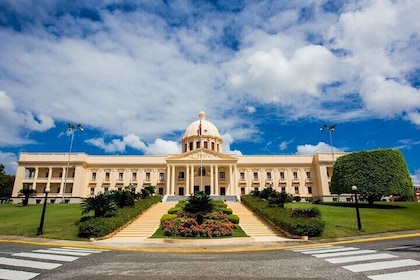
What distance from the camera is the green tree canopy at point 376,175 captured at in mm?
35594

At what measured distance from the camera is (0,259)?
31.3ft

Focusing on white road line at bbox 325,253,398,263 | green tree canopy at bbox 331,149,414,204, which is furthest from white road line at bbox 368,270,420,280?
green tree canopy at bbox 331,149,414,204

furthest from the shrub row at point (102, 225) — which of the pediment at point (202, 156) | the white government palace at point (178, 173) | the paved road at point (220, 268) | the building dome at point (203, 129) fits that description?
the building dome at point (203, 129)

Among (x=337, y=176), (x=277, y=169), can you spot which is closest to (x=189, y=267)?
(x=337, y=176)

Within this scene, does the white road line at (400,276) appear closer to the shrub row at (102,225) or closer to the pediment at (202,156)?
the shrub row at (102,225)

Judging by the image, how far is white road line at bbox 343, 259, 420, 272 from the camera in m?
7.78

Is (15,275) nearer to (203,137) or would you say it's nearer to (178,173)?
(178,173)

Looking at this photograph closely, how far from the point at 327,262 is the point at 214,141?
58325mm

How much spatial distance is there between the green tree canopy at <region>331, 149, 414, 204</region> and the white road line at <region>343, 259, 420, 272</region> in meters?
31.0

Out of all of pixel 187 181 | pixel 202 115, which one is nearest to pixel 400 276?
pixel 187 181

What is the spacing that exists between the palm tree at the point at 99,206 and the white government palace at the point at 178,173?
113 ft

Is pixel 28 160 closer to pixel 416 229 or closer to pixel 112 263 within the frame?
pixel 112 263

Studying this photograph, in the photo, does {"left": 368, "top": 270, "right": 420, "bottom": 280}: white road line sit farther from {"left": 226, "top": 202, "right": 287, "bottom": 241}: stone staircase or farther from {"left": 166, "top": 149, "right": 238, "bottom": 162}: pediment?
{"left": 166, "top": 149, "right": 238, "bottom": 162}: pediment

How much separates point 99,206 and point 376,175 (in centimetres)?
3444
